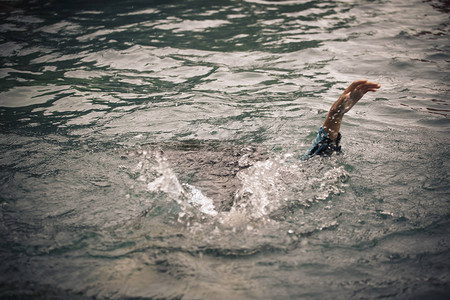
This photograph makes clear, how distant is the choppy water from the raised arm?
46 cm

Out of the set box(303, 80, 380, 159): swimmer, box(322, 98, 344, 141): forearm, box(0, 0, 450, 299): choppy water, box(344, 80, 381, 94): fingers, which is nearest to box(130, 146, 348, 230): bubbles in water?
box(0, 0, 450, 299): choppy water

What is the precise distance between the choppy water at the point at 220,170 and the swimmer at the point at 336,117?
251mm

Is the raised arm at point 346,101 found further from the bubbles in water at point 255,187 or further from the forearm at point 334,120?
the bubbles in water at point 255,187

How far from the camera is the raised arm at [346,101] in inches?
140

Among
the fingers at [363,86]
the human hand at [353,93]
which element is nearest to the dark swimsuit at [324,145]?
the human hand at [353,93]

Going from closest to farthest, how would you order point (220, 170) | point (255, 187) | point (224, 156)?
1. point (255, 187)
2. point (220, 170)
3. point (224, 156)

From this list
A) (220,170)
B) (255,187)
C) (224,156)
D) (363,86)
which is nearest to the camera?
(255,187)

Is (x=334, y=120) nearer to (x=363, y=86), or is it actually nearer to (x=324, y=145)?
(x=324, y=145)

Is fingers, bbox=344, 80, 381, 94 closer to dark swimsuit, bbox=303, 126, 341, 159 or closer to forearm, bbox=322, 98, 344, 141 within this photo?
forearm, bbox=322, 98, 344, 141

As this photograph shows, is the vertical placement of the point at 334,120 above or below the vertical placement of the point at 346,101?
below

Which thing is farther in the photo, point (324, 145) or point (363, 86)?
point (324, 145)

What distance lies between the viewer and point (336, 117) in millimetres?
3625

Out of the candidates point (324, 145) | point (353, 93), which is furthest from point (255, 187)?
point (353, 93)

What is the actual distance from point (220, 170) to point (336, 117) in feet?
4.97
